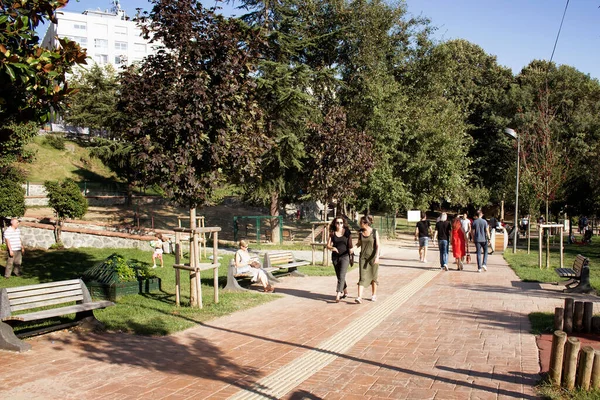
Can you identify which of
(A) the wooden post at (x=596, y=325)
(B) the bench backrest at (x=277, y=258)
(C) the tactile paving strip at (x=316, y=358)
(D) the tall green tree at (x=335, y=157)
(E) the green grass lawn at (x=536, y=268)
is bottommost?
(E) the green grass lawn at (x=536, y=268)

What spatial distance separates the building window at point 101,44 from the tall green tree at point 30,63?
2720 inches

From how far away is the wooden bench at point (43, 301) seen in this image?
7.12 meters

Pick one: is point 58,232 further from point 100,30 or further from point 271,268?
point 100,30

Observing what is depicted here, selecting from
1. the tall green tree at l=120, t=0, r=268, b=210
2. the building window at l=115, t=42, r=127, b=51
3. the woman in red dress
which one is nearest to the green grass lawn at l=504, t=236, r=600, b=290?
the woman in red dress

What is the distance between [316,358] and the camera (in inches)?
272

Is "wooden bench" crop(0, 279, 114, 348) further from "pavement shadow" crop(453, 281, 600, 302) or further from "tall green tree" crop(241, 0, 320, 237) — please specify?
"tall green tree" crop(241, 0, 320, 237)

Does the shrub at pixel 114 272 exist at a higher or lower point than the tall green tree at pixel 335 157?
lower

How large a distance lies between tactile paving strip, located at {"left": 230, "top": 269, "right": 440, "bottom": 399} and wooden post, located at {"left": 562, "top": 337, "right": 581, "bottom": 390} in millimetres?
2740

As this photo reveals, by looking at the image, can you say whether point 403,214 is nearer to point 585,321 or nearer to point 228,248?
point 228,248

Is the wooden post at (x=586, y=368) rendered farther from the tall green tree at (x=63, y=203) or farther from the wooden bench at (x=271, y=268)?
the tall green tree at (x=63, y=203)

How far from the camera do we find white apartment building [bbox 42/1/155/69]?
2707 inches

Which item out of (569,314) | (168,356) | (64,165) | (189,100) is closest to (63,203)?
(189,100)

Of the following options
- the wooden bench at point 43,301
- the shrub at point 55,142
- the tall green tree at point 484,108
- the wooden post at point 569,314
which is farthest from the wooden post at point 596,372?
the shrub at point 55,142

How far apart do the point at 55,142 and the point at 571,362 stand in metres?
46.8
